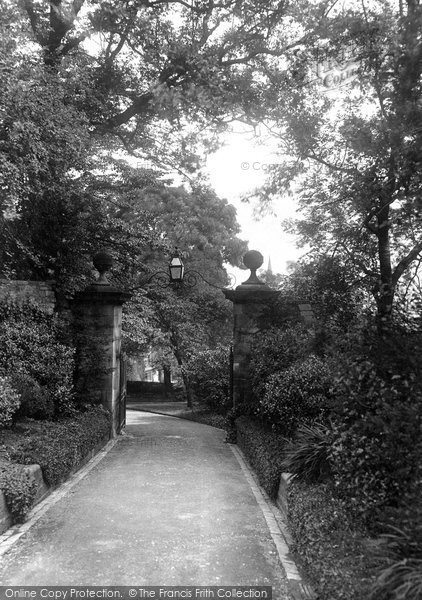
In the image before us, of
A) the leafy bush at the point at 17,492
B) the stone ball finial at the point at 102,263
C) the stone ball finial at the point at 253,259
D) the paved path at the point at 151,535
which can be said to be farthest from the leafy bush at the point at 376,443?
the stone ball finial at the point at 102,263

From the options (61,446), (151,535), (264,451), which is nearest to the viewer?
(151,535)

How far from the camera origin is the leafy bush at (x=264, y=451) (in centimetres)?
645

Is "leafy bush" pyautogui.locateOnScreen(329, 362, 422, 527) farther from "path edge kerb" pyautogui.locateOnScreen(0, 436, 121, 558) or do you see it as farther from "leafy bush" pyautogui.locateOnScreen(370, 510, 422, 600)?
"path edge kerb" pyautogui.locateOnScreen(0, 436, 121, 558)

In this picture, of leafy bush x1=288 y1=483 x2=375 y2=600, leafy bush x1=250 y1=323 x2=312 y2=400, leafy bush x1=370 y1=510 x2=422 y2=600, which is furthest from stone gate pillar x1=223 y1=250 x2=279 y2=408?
leafy bush x1=370 y1=510 x2=422 y2=600

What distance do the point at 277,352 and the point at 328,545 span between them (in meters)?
5.66

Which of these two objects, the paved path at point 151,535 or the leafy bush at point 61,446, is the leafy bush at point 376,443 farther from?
the leafy bush at point 61,446

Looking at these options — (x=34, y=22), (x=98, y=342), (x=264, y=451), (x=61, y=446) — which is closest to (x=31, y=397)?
(x=61, y=446)

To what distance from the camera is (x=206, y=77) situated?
938cm

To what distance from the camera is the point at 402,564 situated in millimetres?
2932

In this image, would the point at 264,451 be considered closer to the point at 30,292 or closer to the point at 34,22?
the point at 30,292

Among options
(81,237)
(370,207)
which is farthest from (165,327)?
(370,207)

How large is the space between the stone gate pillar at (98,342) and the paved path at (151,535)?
3.16 m

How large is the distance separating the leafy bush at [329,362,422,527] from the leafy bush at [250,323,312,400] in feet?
14.6

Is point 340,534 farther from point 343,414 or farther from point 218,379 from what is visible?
point 218,379
